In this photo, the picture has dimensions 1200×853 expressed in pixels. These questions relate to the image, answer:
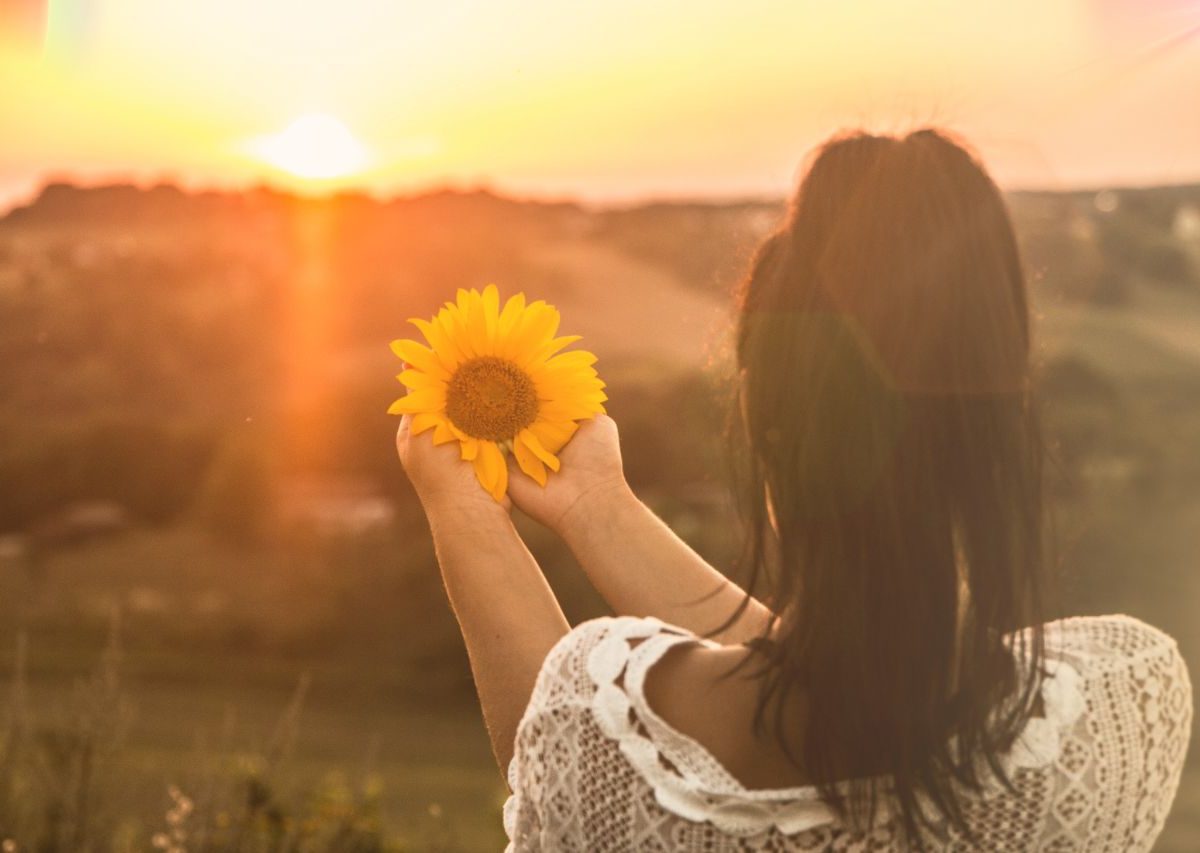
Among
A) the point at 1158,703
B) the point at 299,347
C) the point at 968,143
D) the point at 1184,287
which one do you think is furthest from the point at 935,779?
the point at 299,347

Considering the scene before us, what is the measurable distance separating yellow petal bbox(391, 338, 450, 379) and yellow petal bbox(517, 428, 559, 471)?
12 cm

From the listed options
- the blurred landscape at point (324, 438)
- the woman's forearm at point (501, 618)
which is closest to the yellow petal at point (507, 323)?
the woman's forearm at point (501, 618)

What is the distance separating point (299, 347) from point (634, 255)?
9.83ft

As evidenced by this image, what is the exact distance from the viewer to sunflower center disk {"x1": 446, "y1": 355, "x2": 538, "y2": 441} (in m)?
1.59

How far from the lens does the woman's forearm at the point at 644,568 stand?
155 centimetres

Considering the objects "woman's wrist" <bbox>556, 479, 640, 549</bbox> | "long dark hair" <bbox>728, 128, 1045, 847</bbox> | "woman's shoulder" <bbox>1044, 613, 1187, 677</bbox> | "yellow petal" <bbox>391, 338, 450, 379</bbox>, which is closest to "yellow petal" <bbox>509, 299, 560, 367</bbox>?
"yellow petal" <bbox>391, 338, 450, 379</bbox>

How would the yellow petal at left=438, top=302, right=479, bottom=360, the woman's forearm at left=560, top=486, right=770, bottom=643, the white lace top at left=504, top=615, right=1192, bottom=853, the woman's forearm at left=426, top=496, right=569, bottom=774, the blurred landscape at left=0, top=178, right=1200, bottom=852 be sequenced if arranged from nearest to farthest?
the white lace top at left=504, top=615, right=1192, bottom=853
the woman's forearm at left=426, top=496, right=569, bottom=774
the woman's forearm at left=560, top=486, right=770, bottom=643
the yellow petal at left=438, top=302, right=479, bottom=360
the blurred landscape at left=0, top=178, right=1200, bottom=852

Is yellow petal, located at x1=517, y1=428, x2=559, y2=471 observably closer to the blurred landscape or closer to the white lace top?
the white lace top

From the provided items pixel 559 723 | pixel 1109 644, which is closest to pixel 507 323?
pixel 559 723

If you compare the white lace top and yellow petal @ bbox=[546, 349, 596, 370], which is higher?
yellow petal @ bbox=[546, 349, 596, 370]

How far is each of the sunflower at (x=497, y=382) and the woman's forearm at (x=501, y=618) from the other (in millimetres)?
184

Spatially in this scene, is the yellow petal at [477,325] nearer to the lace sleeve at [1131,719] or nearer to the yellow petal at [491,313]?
the yellow petal at [491,313]

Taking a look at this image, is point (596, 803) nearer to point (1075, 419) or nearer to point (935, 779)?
point (935, 779)

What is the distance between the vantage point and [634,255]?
10172 millimetres
